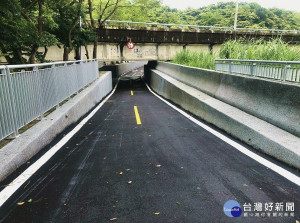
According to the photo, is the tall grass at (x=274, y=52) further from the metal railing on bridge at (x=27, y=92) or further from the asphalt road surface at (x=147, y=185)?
the metal railing on bridge at (x=27, y=92)

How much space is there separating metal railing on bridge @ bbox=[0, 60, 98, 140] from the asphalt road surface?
104cm

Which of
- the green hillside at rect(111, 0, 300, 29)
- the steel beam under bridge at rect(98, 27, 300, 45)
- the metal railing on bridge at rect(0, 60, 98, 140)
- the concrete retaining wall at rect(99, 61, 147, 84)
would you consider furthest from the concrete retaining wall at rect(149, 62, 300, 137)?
the green hillside at rect(111, 0, 300, 29)

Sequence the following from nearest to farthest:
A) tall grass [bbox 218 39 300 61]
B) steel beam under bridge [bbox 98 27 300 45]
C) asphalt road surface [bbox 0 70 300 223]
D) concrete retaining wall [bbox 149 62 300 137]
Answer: asphalt road surface [bbox 0 70 300 223] < concrete retaining wall [bbox 149 62 300 137] < tall grass [bbox 218 39 300 61] < steel beam under bridge [bbox 98 27 300 45]

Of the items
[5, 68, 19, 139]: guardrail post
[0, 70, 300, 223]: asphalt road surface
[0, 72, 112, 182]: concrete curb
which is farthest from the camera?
[5, 68, 19, 139]: guardrail post

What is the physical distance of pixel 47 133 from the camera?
18.3 feet

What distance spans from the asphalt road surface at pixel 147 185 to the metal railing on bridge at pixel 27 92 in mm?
1040

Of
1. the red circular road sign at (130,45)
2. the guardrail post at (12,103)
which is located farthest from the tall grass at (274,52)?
the red circular road sign at (130,45)

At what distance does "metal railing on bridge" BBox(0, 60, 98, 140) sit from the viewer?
173 inches

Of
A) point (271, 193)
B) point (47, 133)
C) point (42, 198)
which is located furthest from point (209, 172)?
point (47, 133)

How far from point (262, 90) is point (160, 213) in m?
4.38

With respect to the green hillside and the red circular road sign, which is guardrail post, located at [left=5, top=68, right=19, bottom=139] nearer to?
the red circular road sign

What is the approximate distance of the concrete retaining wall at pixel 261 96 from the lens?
4930mm

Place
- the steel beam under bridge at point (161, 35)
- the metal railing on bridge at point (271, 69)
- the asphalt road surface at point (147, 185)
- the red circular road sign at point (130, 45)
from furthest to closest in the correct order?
the red circular road sign at point (130, 45), the steel beam under bridge at point (161, 35), the metal railing on bridge at point (271, 69), the asphalt road surface at point (147, 185)

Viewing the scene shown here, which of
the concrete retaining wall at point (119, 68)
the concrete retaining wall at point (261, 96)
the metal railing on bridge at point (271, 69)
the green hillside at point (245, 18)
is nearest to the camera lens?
the concrete retaining wall at point (261, 96)
